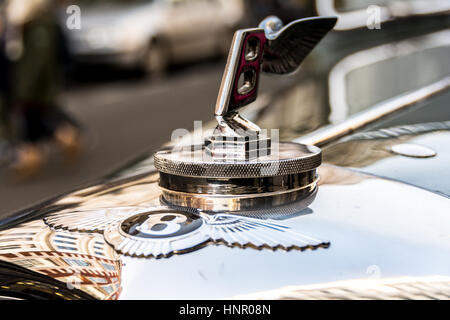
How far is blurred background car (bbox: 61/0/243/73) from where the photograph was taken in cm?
970

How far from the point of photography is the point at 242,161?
3.06 ft

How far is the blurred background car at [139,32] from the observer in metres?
9.70

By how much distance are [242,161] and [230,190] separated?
0.15ft

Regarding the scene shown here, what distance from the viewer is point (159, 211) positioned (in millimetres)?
935

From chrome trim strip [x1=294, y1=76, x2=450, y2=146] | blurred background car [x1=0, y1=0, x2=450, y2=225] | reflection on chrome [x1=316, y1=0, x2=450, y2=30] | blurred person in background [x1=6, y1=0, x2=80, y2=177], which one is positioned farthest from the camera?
blurred person in background [x1=6, y1=0, x2=80, y2=177]

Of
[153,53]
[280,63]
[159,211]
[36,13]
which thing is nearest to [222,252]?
[159,211]

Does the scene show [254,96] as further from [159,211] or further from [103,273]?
[103,273]

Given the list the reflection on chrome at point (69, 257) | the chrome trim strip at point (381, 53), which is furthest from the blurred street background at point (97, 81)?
the reflection on chrome at point (69, 257)

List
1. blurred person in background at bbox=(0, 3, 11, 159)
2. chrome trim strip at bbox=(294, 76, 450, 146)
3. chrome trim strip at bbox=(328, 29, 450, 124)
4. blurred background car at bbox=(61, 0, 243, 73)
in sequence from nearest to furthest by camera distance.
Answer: chrome trim strip at bbox=(294, 76, 450, 146)
chrome trim strip at bbox=(328, 29, 450, 124)
blurred person in background at bbox=(0, 3, 11, 159)
blurred background car at bbox=(61, 0, 243, 73)

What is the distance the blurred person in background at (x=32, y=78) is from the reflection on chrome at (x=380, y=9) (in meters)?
3.82

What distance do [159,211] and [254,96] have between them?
0.25 m

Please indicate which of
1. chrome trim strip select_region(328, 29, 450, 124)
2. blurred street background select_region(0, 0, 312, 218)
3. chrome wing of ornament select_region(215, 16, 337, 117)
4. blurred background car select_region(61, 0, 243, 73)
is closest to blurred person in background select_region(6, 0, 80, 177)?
blurred street background select_region(0, 0, 312, 218)

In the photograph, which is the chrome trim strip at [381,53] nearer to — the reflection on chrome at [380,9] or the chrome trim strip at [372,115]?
the reflection on chrome at [380,9]

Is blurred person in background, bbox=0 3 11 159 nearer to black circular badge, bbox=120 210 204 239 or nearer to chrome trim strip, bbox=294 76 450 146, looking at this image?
chrome trim strip, bbox=294 76 450 146
